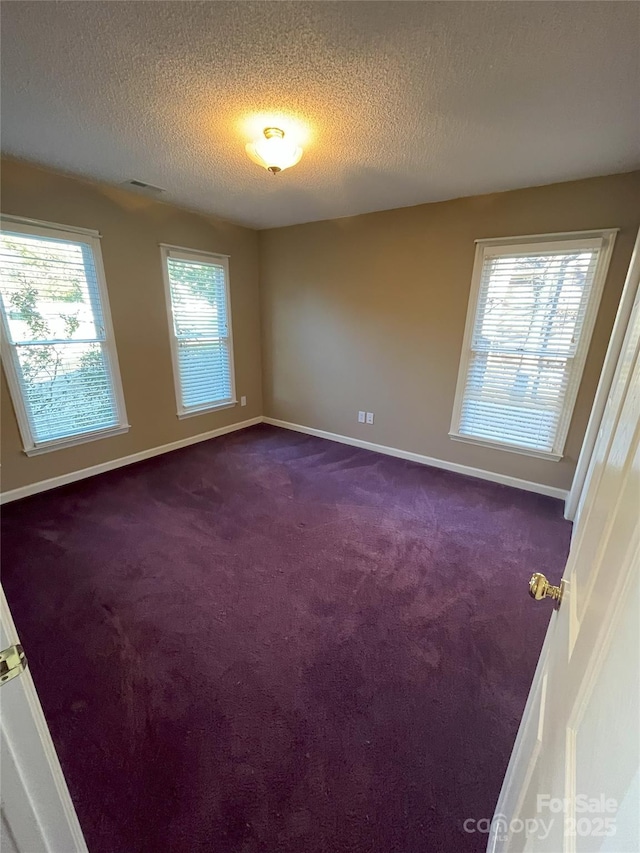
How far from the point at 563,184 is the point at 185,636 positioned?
376 cm

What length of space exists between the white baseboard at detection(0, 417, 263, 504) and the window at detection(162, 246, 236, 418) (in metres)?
0.31

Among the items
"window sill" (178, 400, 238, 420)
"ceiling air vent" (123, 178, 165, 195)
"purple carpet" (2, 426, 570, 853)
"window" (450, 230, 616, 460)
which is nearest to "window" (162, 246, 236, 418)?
"window sill" (178, 400, 238, 420)

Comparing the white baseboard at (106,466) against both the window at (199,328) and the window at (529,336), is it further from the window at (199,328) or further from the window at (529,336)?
the window at (529,336)

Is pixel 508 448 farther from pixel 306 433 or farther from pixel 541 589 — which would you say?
pixel 541 589

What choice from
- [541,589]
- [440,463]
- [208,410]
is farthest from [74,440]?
[541,589]

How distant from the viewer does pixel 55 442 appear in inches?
117

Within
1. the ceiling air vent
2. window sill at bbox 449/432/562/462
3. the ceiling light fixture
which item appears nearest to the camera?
the ceiling light fixture

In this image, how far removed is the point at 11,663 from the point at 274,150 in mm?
2391

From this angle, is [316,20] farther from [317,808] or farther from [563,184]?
[317,808]

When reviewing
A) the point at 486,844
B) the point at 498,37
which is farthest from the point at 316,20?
the point at 486,844

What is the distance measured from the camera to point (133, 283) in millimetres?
3238

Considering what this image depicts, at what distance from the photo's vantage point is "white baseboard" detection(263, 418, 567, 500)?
307 centimetres

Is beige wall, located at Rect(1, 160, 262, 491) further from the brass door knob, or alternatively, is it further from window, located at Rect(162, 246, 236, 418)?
the brass door knob

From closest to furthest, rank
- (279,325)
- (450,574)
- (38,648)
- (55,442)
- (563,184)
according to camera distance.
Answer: (38,648), (450,574), (563,184), (55,442), (279,325)
